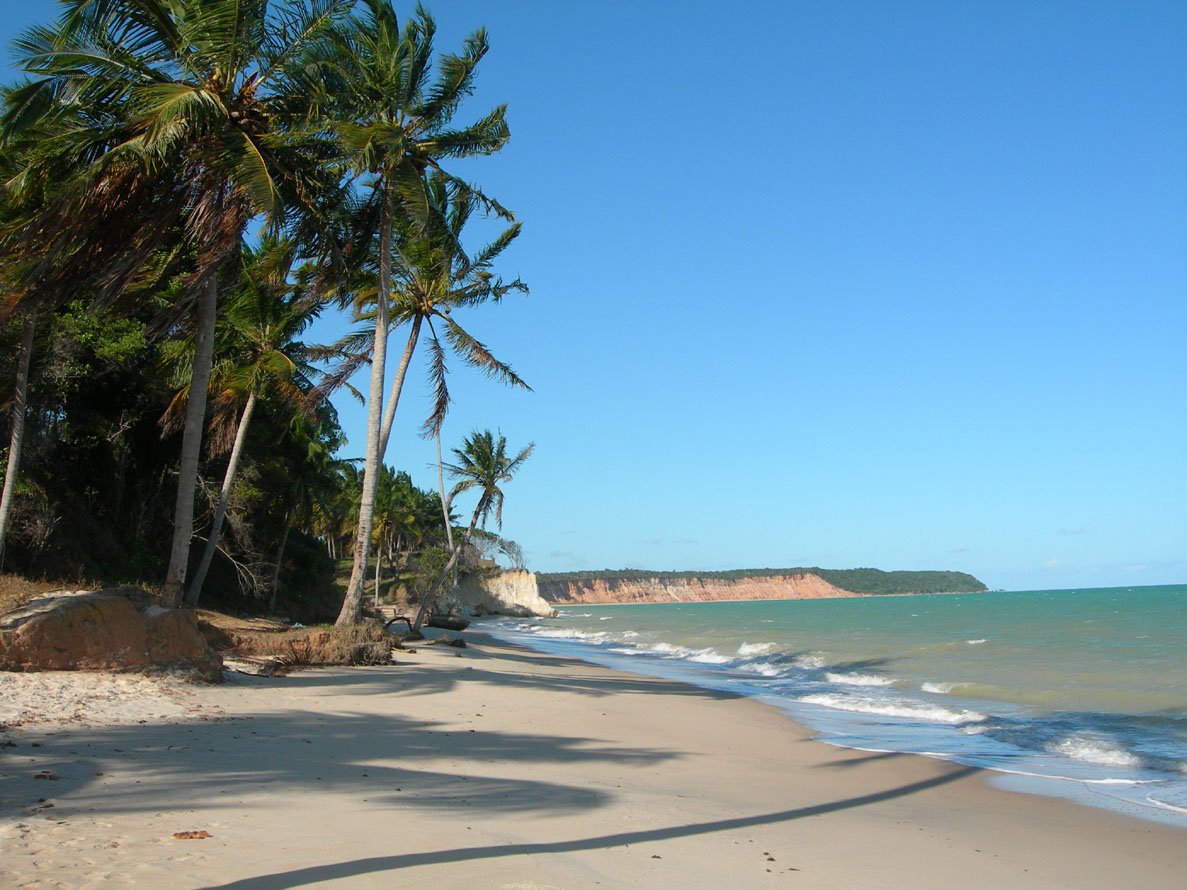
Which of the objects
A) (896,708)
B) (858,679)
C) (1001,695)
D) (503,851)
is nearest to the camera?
(503,851)

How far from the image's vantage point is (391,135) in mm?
14984

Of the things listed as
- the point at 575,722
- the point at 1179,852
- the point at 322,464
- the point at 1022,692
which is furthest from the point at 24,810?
the point at 322,464

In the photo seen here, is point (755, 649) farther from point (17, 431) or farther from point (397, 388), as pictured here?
point (17, 431)

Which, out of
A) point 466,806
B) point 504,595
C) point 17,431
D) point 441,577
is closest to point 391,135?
point 17,431

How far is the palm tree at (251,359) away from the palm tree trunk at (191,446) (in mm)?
7287

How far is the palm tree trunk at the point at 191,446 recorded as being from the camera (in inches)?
492

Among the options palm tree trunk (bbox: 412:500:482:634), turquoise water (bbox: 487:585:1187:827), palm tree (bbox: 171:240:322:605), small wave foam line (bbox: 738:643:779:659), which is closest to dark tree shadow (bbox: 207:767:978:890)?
turquoise water (bbox: 487:585:1187:827)

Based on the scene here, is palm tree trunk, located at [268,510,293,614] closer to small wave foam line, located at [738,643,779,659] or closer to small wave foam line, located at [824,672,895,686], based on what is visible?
small wave foam line, located at [738,643,779,659]

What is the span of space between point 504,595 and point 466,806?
82.6 m

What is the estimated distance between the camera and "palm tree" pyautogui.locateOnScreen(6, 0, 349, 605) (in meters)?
11.8

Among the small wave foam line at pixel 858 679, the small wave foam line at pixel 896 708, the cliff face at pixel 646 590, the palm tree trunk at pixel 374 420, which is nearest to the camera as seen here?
the small wave foam line at pixel 896 708

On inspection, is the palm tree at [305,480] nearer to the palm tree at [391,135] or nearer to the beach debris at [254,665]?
the palm tree at [391,135]

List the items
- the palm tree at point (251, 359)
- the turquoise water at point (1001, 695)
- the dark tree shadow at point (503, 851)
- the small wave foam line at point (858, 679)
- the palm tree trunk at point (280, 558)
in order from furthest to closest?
the palm tree trunk at point (280, 558), the palm tree at point (251, 359), the small wave foam line at point (858, 679), the turquoise water at point (1001, 695), the dark tree shadow at point (503, 851)

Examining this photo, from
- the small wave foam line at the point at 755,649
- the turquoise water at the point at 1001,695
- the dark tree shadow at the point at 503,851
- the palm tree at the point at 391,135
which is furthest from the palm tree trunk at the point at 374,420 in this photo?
the small wave foam line at the point at 755,649
